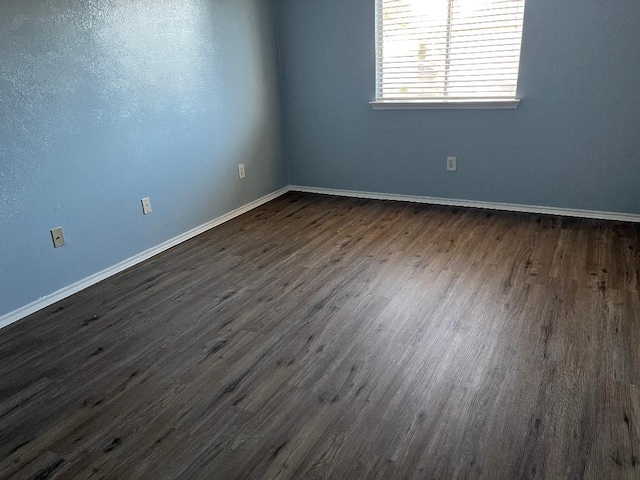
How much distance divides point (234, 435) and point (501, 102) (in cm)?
301

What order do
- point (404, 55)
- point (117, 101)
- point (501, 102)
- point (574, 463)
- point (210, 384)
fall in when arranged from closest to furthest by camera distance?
1. point (574, 463)
2. point (210, 384)
3. point (117, 101)
4. point (501, 102)
5. point (404, 55)

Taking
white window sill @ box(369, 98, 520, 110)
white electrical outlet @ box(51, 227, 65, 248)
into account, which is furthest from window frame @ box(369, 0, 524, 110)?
white electrical outlet @ box(51, 227, 65, 248)

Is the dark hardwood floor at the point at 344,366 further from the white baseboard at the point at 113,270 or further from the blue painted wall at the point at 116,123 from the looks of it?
the blue painted wall at the point at 116,123

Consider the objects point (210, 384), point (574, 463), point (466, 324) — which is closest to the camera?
point (574, 463)

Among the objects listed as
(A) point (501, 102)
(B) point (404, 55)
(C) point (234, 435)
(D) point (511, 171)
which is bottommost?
(C) point (234, 435)

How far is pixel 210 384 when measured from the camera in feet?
6.44

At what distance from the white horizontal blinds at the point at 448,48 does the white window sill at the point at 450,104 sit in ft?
0.20

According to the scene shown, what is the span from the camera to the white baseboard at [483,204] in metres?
3.52

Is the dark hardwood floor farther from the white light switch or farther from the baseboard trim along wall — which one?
the white light switch

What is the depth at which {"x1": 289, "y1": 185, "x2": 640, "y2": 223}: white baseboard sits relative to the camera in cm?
352

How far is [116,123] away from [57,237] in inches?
30.6

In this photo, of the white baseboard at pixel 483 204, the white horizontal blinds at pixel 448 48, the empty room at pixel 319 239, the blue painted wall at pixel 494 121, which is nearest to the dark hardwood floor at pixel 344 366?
the empty room at pixel 319 239

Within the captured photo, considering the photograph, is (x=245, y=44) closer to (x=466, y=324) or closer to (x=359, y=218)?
(x=359, y=218)

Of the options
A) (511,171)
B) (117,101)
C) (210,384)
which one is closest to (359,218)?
(511,171)
